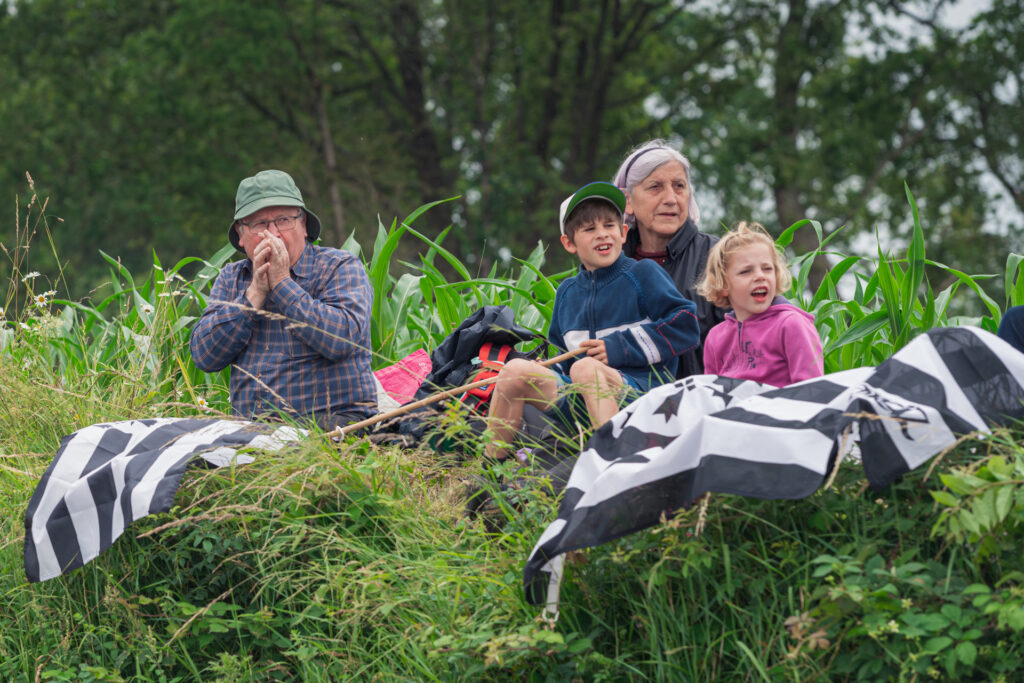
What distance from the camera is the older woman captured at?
11.6ft

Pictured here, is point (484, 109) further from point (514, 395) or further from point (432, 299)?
point (514, 395)

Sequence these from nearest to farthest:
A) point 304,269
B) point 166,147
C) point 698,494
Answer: point 698,494 → point 304,269 → point 166,147

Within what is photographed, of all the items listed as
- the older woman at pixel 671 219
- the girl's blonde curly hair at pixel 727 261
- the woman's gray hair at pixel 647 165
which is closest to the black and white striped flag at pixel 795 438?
the girl's blonde curly hair at pixel 727 261

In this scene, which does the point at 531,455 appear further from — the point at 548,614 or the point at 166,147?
the point at 166,147

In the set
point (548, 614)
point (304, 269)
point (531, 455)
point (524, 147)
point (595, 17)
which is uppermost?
point (595, 17)

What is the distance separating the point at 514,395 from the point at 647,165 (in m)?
1.05

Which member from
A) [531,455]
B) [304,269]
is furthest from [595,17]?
[531,455]

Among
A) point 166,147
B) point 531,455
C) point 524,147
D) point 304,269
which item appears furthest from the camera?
point 166,147

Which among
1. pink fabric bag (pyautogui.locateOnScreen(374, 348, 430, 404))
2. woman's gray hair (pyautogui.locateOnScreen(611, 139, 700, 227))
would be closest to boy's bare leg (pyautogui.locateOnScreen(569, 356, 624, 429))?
woman's gray hair (pyautogui.locateOnScreen(611, 139, 700, 227))

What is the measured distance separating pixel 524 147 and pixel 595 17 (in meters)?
2.44

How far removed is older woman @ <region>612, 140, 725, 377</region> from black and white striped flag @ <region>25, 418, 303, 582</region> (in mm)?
1449

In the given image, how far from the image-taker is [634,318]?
3.31m

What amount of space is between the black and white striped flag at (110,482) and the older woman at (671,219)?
1.45 meters

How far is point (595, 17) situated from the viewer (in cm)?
1659
